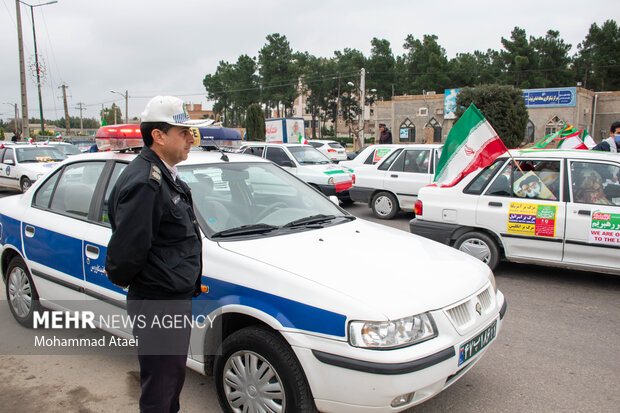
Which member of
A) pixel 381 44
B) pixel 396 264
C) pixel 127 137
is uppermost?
pixel 381 44

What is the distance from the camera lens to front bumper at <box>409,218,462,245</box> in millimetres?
6219

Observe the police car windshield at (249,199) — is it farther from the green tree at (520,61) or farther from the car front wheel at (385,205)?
the green tree at (520,61)

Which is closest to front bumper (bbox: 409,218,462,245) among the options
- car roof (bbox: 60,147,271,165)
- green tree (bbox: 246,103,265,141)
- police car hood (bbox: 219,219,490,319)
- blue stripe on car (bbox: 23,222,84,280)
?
police car hood (bbox: 219,219,490,319)

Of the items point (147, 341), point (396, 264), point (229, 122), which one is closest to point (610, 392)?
point (396, 264)

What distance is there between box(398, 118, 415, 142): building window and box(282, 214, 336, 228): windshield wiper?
4402 centimetres

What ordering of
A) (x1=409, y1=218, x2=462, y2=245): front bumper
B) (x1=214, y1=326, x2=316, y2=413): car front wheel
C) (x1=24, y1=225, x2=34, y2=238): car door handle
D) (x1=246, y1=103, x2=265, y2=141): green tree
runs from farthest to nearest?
(x1=246, y1=103, x2=265, y2=141): green tree → (x1=409, y1=218, x2=462, y2=245): front bumper → (x1=24, y1=225, x2=34, y2=238): car door handle → (x1=214, y1=326, x2=316, y2=413): car front wheel

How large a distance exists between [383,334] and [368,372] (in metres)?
0.19

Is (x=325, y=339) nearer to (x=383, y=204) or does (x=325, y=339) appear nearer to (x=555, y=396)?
(x=555, y=396)

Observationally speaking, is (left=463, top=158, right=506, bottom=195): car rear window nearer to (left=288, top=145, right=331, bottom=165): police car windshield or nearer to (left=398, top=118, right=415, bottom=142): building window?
(left=288, top=145, right=331, bottom=165): police car windshield

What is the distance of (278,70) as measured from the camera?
67875 mm

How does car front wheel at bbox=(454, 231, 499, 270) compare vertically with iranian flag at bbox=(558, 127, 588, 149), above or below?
below

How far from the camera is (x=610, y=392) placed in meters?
3.18

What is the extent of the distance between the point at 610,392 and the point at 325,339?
7.36 ft

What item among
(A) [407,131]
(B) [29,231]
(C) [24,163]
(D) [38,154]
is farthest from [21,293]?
(A) [407,131]
